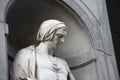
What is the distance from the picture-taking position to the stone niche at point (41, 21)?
15.9ft

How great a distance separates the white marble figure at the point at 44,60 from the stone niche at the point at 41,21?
0.32m

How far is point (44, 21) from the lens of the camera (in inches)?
187

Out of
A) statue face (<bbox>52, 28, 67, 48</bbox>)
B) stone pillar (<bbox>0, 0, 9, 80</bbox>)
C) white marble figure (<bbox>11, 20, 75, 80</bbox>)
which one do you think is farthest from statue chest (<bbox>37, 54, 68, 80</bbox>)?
stone pillar (<bbox>0, 0, 9, 80</bbox>)

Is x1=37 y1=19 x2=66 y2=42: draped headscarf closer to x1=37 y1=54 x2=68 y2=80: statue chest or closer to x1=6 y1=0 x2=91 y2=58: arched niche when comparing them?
x1=37 y1=54 x2=68 y2=80: statue chest

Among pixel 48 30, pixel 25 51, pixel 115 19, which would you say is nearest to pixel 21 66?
pixel 25 51

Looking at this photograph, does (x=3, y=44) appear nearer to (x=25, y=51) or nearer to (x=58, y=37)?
(x=25, y=51)

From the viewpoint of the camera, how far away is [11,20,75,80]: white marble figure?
4258 millimetres

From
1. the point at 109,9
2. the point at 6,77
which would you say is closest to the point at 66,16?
the point at 6,77

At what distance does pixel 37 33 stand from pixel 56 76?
645mm

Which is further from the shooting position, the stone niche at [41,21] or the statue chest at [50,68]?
the stone niche at [41,21]

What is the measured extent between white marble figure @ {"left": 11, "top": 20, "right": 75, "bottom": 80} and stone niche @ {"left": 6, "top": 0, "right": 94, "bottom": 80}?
32 centimetres

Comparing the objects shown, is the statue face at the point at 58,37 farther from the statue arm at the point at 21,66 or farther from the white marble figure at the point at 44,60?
the statue arm at the point at 21,66

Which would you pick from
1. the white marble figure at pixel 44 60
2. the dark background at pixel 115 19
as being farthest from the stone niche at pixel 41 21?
the dark background at pixel 115 19

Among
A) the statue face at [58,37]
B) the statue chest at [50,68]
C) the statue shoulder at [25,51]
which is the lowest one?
the statue chest at [50,68]
